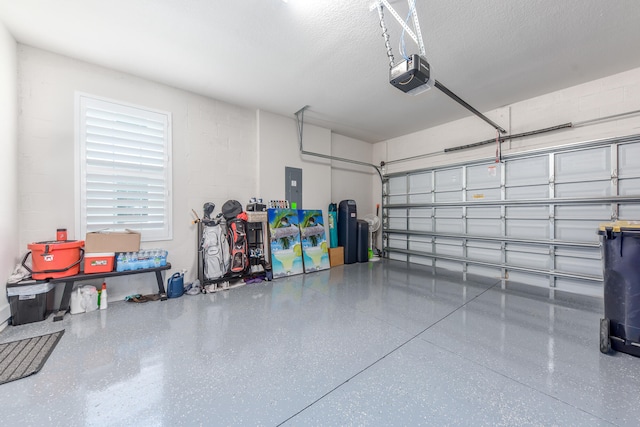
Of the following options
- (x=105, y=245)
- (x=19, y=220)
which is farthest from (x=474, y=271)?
(x=19, y=220)

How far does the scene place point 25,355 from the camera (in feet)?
6.26

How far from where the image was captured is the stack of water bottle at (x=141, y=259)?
296cm

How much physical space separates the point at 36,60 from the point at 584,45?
6361 mm

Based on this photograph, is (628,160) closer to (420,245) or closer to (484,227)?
(484,227)

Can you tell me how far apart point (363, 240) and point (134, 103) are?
4862mm

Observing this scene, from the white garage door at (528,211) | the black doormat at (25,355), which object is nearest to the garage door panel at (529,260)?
the white garage door at (528,211)

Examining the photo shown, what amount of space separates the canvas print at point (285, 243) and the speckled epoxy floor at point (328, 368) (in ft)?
4.40

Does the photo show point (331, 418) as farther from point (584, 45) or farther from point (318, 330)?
point (584, 45)

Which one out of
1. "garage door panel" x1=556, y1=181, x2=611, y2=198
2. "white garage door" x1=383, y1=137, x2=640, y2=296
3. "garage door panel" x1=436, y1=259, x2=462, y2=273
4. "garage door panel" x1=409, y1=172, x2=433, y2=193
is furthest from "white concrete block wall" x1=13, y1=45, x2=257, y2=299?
"garage door panel" x1=556, y1=181, x2=611, y2=198

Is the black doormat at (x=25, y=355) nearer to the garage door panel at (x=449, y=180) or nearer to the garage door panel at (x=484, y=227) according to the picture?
the garage door panel at (x=484, y=227)

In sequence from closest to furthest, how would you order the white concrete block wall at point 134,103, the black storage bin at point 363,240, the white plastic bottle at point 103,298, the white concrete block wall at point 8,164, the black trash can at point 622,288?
1. the black trash can at point 622,288
2. the white concrete block wall at point 8,164
3. the white concrete block wall at point 134,103
4. the white plastic bottle at point 103,298
5. the black storage bin at point 363,240

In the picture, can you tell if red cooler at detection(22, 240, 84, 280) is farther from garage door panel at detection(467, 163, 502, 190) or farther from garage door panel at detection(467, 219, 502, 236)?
garage door panel at detection(467, 163, 502, 190)

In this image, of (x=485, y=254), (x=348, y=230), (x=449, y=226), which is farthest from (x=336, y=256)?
(x=485, y=254)

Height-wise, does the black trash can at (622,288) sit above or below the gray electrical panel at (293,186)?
below
